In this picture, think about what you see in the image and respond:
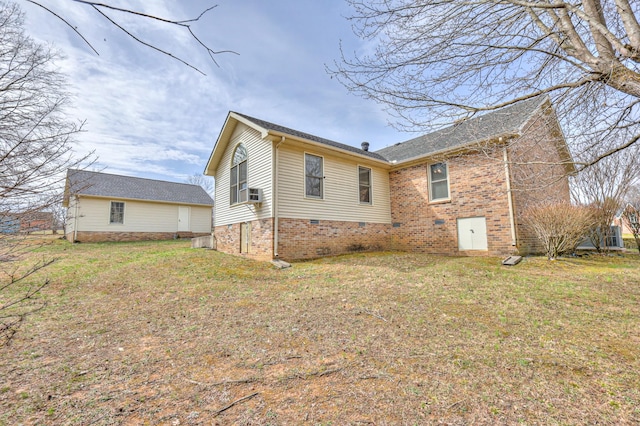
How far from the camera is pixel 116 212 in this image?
18.2m

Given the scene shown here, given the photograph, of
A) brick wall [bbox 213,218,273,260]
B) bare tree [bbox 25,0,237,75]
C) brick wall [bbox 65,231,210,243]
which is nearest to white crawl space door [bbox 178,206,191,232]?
brick wall [bbox 65,231,210,243]

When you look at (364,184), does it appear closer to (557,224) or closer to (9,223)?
(557,224)

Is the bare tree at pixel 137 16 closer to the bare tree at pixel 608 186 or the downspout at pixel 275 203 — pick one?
the downspout at pixel 275 203

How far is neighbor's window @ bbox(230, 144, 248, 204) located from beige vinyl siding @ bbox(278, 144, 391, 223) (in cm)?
213

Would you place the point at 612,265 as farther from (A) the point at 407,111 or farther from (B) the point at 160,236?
(B) the point at 160,236

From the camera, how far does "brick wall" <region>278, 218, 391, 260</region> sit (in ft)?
29.3

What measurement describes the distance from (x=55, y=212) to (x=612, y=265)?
1186 cm

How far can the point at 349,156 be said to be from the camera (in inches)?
422

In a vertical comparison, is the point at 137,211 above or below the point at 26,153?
above

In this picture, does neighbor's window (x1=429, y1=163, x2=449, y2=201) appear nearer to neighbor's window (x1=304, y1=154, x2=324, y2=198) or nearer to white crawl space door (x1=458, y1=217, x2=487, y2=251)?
white crawl space door (x1=458, y1=217, x2=487, y2=251)

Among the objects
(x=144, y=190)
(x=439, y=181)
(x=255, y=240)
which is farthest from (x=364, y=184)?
(x=144, y=190)

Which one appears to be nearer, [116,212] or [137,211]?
[116,212]

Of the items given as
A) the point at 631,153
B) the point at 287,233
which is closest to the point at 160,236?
the point at 287,233

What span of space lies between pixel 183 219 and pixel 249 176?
13408 millimetres
